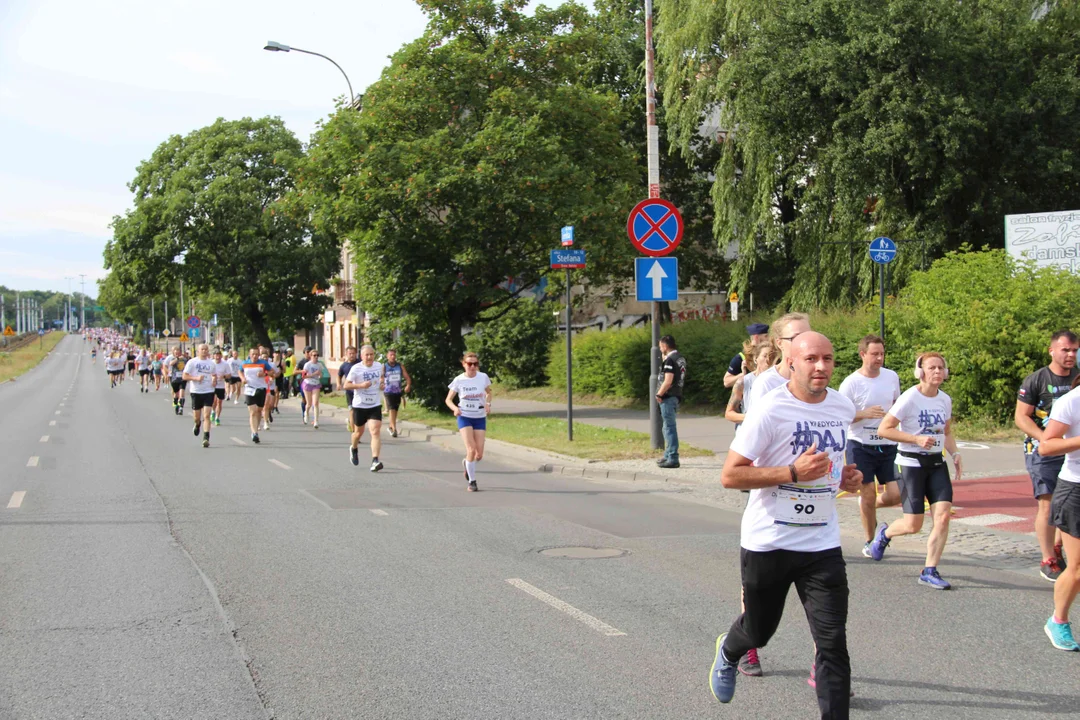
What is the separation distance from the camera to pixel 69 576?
7461 mm

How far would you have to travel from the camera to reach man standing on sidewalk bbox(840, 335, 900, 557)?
7777 millimetres

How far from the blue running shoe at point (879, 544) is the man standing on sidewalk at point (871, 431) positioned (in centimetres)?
10

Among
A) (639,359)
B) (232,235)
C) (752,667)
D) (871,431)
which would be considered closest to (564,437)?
(639,359)

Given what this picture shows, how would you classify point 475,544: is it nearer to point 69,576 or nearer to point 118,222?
point 69,576

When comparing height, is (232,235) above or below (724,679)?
above

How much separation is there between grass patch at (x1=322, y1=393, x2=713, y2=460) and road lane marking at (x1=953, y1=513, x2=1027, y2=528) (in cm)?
539

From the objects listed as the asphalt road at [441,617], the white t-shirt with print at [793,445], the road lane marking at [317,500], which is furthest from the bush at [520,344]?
the white t-shirt with print at [793,445]

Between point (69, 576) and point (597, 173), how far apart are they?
19.5 m

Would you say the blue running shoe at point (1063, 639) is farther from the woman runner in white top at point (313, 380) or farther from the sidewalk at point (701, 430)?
the woman runner in white top at point (313, 380)

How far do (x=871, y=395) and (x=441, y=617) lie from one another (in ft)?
12.2

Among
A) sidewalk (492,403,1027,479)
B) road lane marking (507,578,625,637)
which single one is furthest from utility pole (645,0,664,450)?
road lane marking (507,578,625,637)

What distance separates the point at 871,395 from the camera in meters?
7.82

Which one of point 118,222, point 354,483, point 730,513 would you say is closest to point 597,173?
point 354,483

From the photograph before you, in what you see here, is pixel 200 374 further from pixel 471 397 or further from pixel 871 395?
pixel 871 395
